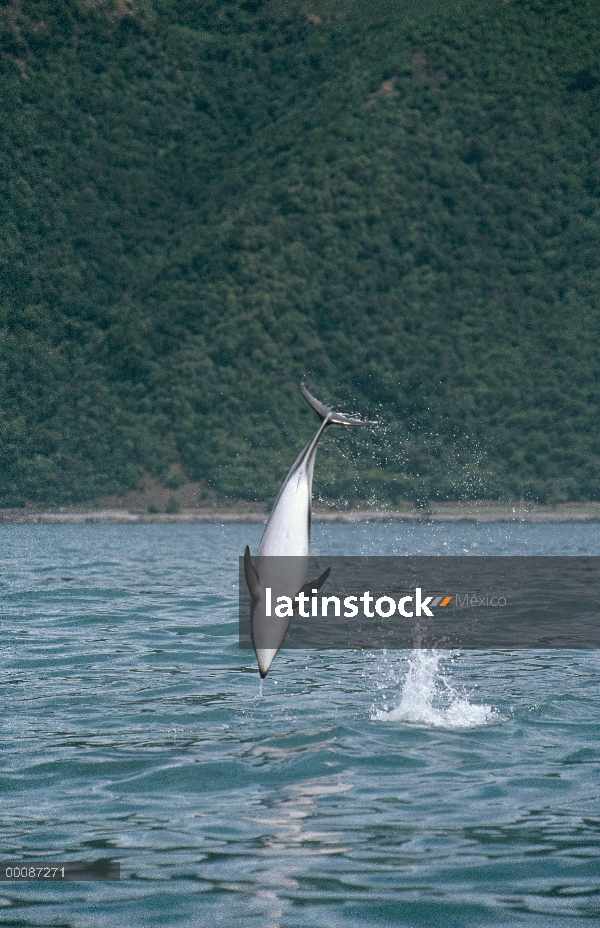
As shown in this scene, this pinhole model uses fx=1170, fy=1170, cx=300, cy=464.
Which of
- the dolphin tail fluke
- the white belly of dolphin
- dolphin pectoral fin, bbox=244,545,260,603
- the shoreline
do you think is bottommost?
the shoreline

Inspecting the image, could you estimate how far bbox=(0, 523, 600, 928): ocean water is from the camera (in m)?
7.62

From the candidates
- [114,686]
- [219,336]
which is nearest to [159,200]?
[219,336]

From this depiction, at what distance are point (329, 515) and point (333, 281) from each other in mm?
47224

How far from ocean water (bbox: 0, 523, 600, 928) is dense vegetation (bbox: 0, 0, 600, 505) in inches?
4593

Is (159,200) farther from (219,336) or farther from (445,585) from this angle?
(445,585)

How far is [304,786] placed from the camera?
10266 millimetres

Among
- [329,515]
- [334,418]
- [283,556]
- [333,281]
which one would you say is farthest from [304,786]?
[333,281]

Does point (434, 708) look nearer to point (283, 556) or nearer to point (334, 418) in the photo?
point (334, 418)

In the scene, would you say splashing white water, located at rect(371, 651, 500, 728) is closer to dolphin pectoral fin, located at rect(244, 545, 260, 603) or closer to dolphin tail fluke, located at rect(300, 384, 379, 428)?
dolphin tail fluke, located at rect(300, 384, 379, 428)

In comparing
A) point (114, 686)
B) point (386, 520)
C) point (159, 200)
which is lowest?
point (386, 520)

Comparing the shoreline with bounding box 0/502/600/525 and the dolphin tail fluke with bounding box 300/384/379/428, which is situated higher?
the dolphin tail fluke with bounding box 300/384/379/428

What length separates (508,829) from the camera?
8977 mm

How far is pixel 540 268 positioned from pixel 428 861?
168 meters

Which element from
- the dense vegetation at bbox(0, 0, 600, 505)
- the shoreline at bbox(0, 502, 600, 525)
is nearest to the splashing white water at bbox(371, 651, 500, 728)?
the shoreline at bbox(0, 502, 600, 525)
